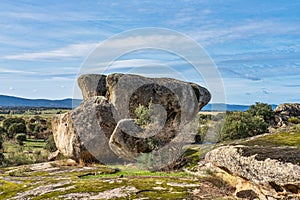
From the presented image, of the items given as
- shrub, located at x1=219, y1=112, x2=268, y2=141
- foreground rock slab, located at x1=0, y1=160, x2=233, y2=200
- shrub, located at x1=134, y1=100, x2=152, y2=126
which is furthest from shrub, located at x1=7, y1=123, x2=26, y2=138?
shrub, located at x1=134, y1=100, x2=152, y2=126

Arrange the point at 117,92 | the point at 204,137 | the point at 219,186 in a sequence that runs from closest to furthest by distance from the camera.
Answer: the point at 219,186
the point at 117,92
the point at 204,137

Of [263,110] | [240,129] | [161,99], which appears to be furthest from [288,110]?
[161,99]

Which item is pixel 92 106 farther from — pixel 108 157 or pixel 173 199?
pixel 173 199

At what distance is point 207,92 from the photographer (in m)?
38.2

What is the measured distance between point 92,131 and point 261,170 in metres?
21.6

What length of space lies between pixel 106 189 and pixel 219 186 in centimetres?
666

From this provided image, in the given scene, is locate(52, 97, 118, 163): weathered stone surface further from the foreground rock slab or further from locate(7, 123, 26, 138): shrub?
locate(7, 123, 26, 138): shrub

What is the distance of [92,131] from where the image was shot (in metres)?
34.9

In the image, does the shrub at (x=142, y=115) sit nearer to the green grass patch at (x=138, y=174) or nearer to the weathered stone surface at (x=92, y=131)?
the weathered stone surface at (x=92, y=131)

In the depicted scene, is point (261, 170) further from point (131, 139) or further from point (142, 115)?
point (142, 115)

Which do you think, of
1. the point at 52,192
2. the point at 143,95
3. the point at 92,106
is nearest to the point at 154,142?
the point at 143,95

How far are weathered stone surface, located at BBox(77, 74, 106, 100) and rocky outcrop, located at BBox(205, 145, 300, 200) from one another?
2252cm

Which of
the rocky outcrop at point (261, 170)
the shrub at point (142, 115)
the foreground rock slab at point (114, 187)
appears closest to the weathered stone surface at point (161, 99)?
the shrub at point (142, 115)

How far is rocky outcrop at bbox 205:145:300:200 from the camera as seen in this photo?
1496cm
